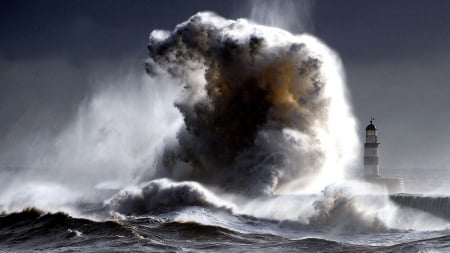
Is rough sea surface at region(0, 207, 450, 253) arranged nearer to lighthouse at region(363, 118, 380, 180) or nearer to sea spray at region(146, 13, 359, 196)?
sea spray at region(146, 13, 359, 196)

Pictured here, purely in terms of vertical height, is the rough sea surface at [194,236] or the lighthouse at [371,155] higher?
the lighthouse at [371,155]

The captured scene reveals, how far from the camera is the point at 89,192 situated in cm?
4394

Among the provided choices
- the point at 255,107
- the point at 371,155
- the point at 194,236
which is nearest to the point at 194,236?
the point at 194,236

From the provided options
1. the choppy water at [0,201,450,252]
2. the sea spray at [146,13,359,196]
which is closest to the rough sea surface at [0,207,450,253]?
the choppy water at [0,201,450,252]

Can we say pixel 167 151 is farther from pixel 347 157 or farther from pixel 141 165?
pixel 347 157

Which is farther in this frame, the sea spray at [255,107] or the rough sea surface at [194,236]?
the sea spray at [255,107]

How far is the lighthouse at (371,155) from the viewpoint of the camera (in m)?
32.7

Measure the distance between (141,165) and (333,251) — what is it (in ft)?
84.9

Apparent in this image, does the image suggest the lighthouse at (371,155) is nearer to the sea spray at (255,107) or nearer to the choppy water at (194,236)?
the sea spray at (255,107)

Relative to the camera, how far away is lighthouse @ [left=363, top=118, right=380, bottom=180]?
107ft

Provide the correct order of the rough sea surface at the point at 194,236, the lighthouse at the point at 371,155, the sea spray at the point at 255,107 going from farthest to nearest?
the lighthouse at the point at 371,155
the sea spray at the point at 255,107
the rough sea surface at the point at 194,236

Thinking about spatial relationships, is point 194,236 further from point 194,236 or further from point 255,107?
point 255,107

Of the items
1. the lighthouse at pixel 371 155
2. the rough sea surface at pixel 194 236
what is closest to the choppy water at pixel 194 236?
the rough sea surface at pixel 194 236

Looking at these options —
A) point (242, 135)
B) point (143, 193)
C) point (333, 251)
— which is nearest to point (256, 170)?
point (242, 135)
